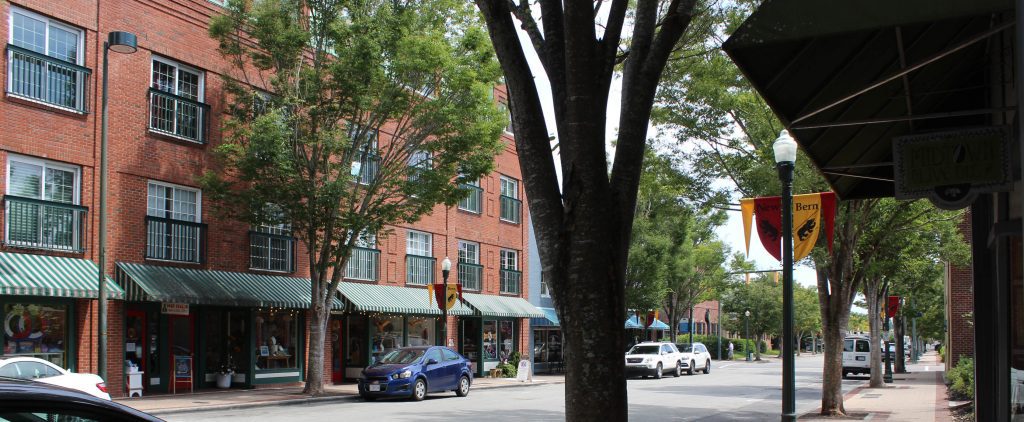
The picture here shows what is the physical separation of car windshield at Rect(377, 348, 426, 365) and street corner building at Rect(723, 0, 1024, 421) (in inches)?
658

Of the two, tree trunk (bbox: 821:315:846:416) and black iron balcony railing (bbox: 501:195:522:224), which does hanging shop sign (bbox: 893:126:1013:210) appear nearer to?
tree trunk (bbox: 821:315:846:416)

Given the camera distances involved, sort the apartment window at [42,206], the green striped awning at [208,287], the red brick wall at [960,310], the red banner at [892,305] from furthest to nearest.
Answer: the red banner at [892,305] < the red brick wall at [960,310] < the green striped awning at [208,287] < the apartment window at [42,206]

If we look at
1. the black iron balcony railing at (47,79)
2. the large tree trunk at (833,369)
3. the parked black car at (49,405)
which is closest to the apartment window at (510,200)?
the black iron balcony railing at (47,79)

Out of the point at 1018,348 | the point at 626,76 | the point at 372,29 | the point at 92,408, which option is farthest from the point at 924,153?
the point at 372,29

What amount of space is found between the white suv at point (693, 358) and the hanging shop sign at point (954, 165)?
3682cm

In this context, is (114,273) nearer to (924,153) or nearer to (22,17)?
(22,17)

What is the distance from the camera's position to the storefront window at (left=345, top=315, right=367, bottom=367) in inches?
1188

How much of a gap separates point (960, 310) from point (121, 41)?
92.2 feet

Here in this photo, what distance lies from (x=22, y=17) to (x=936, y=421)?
2018cm

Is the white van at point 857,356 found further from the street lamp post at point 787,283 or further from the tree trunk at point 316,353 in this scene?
the street lamp post at point 787,283

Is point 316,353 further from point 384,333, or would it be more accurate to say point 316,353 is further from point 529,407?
point 384,333

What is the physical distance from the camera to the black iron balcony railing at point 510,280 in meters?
38.8

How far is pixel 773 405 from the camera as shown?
23422mm

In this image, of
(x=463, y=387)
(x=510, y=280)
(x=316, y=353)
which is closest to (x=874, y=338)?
(x=510, y=280)
